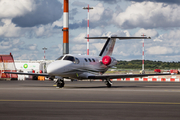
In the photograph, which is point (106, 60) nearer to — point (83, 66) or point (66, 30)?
point (83, 66)

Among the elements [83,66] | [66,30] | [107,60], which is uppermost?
[66,30]

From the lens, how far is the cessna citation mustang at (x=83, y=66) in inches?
995

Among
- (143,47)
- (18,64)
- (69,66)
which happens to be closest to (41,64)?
(18,64)

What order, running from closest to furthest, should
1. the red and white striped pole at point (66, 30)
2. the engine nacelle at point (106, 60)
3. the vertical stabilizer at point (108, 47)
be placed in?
1. the engine nacelle at point (106, 60)
2. the vertical stabilizer at point (108, 47)
3. the red and white striped pole at point (66, 30)

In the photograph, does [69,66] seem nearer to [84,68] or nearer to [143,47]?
[84,68]

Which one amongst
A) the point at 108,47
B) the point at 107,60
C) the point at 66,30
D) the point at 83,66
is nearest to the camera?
the point at 83,66

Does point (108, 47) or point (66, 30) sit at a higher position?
point (66, 30)

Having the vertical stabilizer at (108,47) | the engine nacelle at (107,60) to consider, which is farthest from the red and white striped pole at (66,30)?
the engine nacelle at (107,60)

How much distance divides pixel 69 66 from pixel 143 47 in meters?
51.6

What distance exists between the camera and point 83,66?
92.4ft

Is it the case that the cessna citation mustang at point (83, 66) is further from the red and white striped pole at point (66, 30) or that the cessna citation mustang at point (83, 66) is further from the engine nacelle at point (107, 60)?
the red and white striped pole at point (66, 30)

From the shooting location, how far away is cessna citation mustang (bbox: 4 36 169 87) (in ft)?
82.9

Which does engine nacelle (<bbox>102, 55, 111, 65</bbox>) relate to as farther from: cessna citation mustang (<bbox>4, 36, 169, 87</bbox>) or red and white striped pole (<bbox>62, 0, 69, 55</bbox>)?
red and white striped pole (<bbox>62, 0, 69, 55</bbox>)

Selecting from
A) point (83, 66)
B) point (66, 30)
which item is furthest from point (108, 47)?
point (66, 30)
